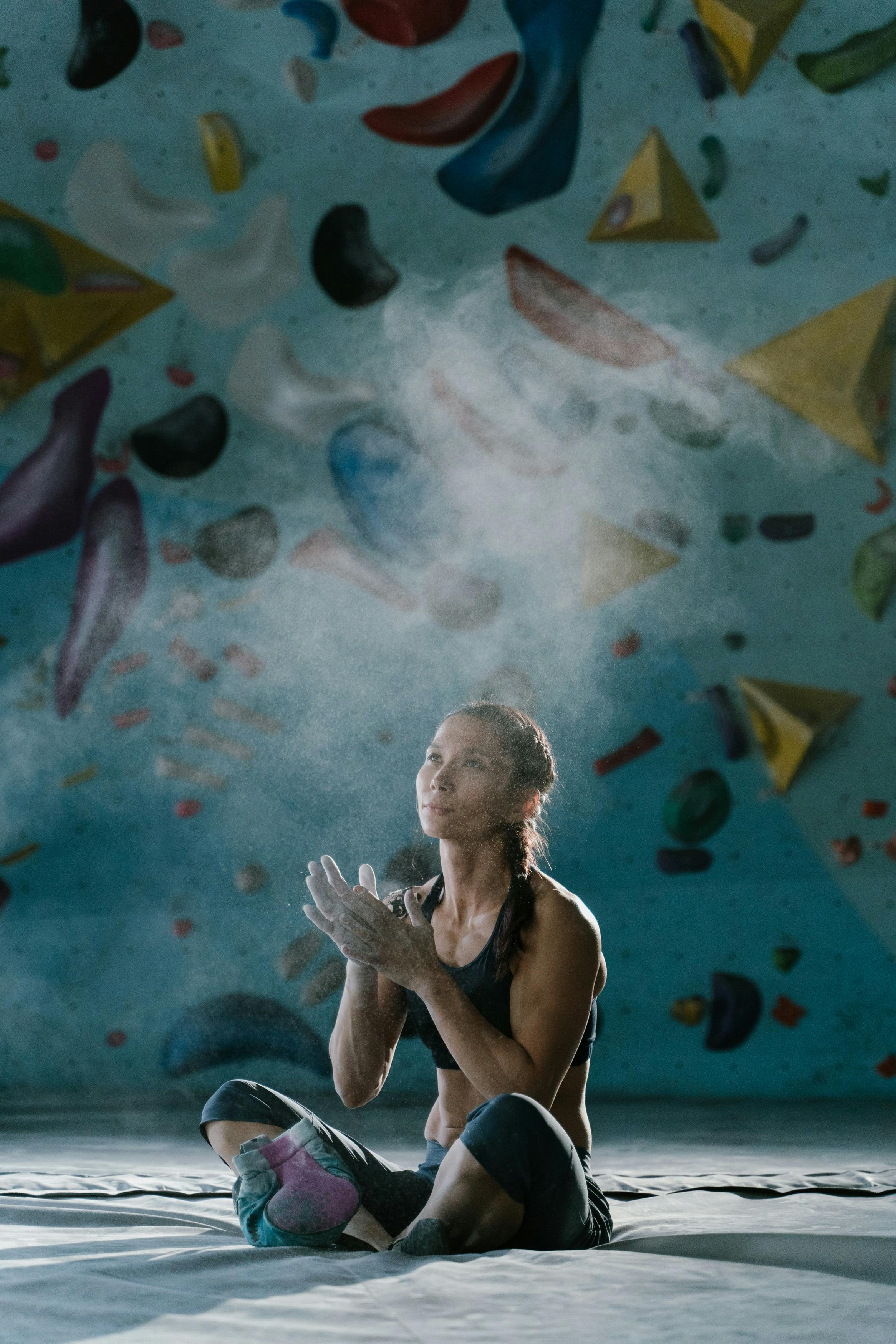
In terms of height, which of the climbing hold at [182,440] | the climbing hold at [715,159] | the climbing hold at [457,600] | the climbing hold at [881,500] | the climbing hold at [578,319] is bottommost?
the climbing hold at [457,600]

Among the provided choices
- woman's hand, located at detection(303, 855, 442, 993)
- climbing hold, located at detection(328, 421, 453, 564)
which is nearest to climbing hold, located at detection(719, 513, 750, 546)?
climbing hold, located at detection(328, 421, 453, 564)

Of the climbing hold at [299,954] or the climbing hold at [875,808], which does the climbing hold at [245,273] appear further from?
the climbing hold at [875,808]

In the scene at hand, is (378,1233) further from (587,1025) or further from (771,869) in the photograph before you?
(771,869)

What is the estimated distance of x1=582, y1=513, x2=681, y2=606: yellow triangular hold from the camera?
130 inches

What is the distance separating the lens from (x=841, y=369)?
10.8 ft

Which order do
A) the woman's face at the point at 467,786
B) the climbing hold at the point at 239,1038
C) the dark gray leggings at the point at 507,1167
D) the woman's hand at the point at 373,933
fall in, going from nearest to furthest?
1. the dark gray leggings at the point at 507,1167
2. the woman's hand at the point at 373,933
3. the woman's face at the point at 467,786
4. the climbing hold at the point at 239,1038

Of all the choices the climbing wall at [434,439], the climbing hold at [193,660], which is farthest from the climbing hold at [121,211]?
the climbing hold at [193,660]

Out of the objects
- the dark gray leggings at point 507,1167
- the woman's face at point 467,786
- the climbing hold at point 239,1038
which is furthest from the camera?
the climbing hold at point 239,1038

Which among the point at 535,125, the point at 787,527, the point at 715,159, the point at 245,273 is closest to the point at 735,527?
the point at 787,527

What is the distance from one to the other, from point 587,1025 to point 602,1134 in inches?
54.5

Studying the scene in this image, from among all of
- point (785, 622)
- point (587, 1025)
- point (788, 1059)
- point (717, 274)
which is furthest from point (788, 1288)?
point (717, 274)

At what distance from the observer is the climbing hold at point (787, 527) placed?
3.31 metres

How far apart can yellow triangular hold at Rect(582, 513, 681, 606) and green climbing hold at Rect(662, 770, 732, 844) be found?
20.7 inches

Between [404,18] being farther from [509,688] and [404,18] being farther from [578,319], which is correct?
[509,688]
